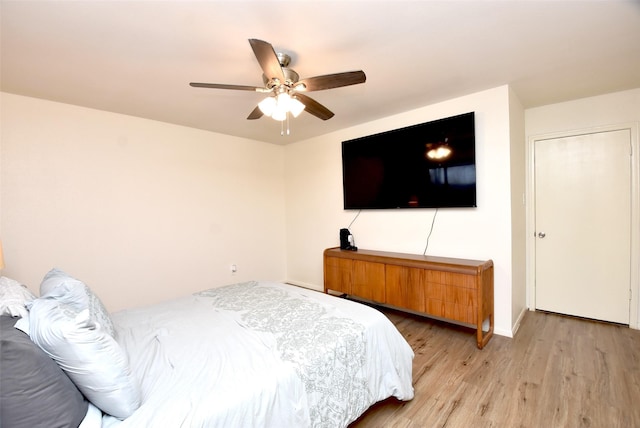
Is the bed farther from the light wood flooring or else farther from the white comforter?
the light wood flooring

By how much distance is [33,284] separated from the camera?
2793 mm

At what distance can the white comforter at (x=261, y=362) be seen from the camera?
3.70 ft

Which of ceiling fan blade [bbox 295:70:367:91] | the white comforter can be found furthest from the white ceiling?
the white comforter

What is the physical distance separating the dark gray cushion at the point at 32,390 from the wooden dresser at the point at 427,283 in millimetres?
2629

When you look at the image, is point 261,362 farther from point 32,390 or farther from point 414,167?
point 414,167

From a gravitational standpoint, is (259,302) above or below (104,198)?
below

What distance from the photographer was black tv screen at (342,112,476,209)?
116 inches

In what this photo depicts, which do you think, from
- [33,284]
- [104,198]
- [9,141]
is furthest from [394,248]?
[9,141]

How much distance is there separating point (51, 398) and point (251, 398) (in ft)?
2.17

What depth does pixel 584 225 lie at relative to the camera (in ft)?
10.3

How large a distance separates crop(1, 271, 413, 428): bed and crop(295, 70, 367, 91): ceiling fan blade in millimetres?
1550

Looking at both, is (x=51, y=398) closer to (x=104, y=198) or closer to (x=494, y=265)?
(x=104, y=198)

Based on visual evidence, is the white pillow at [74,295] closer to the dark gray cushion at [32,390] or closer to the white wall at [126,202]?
the dark gray cushion at [32,390]

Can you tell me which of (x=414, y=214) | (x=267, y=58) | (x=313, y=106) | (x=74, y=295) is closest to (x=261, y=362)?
(x=74, y=295)
